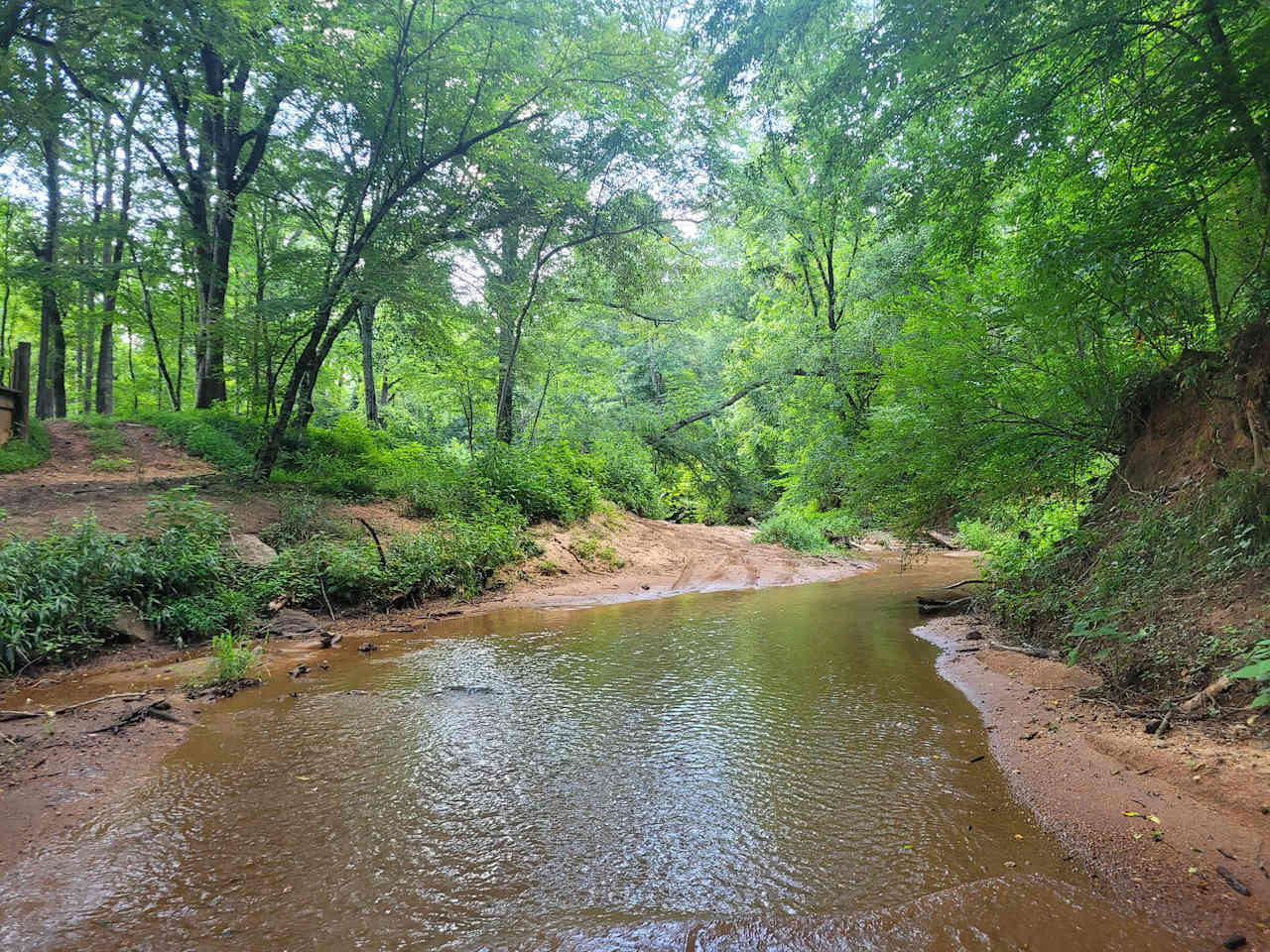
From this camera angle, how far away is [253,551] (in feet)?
25.5

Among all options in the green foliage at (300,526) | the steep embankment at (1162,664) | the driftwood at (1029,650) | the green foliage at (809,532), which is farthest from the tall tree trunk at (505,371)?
the driftwood at (1029,650)

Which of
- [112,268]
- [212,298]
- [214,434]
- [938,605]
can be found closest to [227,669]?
[938,605]

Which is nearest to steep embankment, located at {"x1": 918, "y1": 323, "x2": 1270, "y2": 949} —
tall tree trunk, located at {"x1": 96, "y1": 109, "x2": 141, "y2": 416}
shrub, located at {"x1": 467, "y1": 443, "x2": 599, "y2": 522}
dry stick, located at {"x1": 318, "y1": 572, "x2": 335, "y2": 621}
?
dry stick, located at {"x1": 318, "y1": 572, "x2": 335, "y2": 621}

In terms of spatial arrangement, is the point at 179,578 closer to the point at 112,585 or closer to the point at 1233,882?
the point at 112,585

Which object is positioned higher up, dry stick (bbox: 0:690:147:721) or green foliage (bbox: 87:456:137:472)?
green foliage (bbox: 87:456:137:472)

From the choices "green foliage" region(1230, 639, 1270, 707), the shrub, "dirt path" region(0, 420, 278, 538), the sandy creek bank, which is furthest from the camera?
the shrub

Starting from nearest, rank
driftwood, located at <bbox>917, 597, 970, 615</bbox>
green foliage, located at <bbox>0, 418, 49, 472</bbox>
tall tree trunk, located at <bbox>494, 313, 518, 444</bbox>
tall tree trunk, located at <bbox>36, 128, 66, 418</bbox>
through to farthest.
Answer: driftwood, located at <bbox>917, 597, 970, 615</bbox> < green foliage, located at <bbox>0, 418, 49, 472</bbox> < tall tree trunk, located at <bbox>36, 128, 66, 418</bbox> < tall tree trunk, located at <bbox>494, 313, 518, 444</bbox>

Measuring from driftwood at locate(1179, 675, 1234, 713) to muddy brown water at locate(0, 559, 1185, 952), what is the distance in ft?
3.99

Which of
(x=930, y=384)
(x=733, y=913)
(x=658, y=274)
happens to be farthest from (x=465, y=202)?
(x=733, y=913)

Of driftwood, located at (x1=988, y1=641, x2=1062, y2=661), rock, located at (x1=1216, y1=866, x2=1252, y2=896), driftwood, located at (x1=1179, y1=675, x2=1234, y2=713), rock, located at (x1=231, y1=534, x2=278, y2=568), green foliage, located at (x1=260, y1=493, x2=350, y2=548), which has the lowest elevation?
driftwood, located at (x1=988, y1=641, x2=1062, y2=661)

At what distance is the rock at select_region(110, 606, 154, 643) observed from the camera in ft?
19.2

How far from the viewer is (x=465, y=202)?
12586 millimetres

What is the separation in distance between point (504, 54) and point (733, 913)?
39.6ft

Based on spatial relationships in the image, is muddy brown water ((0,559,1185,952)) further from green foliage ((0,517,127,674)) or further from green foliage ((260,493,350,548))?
green foliage ((260,493,350,548))
